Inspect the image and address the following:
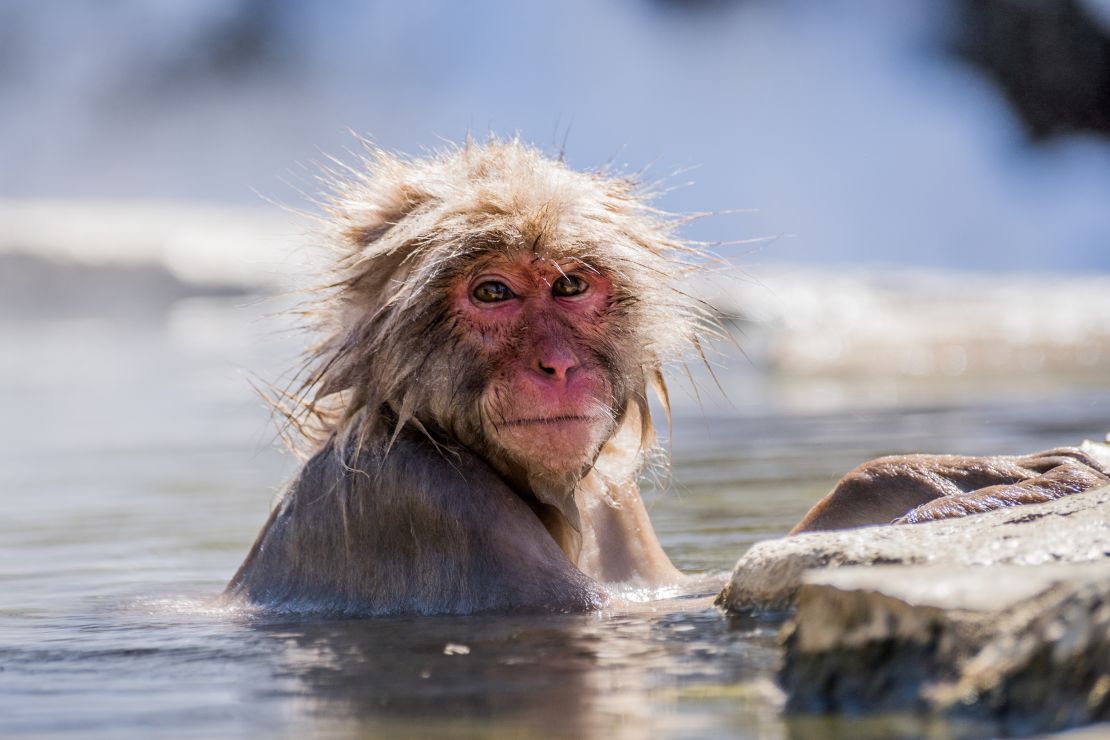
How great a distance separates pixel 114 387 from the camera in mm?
12844

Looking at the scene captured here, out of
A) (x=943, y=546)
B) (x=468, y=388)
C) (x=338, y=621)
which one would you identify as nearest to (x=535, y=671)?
(x=943, y=546)

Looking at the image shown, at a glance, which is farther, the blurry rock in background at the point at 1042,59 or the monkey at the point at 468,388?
the blurry rock in background at the point at 1042,59

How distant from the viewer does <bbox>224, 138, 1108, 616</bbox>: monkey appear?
3.95 meters

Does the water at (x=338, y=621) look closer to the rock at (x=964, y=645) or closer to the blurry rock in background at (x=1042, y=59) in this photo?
the rock at (x=964, y=645)

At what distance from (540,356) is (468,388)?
20cm

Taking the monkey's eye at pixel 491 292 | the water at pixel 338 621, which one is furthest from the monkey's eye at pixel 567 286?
the water at pixel 338 621

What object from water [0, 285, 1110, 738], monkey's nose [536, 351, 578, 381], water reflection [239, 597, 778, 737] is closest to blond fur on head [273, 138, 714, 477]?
monkey's nose [536, 351, 578, 381]

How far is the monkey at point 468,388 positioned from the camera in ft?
13.0

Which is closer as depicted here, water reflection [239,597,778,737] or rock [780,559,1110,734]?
rock [780,559,1110,734]

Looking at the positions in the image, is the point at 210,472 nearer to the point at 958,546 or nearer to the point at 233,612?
the point at 233,612

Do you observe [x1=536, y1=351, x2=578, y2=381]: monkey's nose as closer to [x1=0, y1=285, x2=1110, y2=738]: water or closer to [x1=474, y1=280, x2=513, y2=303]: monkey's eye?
[x1=474, y1=280, x2=513, y2=303]: monkey's eye

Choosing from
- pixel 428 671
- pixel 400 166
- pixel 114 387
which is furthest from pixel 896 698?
pixel 114 387

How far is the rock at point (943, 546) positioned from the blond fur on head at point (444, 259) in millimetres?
952

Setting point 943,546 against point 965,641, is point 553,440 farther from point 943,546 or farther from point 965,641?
point 965,641
